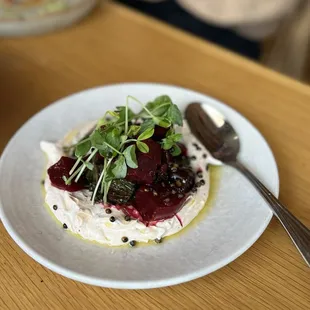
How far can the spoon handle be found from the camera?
521 millimetres

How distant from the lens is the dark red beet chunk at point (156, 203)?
55 cm

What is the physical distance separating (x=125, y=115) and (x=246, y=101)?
0.25 meters

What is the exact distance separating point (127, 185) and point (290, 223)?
0.18 m

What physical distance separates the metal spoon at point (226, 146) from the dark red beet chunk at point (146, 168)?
11cm

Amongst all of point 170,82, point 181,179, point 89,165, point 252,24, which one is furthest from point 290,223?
point 252,24

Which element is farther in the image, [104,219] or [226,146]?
[226,146]

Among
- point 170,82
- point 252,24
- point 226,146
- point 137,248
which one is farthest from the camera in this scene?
point 252,24

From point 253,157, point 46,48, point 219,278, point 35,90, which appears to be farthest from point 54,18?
point 219,278

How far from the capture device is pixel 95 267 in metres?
0.51

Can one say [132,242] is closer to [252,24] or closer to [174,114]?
[174,114]

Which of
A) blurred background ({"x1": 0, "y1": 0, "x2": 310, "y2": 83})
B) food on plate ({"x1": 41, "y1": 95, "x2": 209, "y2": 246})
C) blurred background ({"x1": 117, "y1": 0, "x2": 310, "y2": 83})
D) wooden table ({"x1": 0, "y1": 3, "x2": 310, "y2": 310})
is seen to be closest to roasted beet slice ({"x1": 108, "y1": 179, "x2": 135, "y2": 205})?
food on plate ({"x1": 41, "y1": 95, "x2": 209, "y2": 246})

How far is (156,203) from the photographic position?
1.81 feet

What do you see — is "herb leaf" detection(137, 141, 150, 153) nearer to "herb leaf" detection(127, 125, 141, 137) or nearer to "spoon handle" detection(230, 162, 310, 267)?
"herb leaf" detection(127, 125, 141, 137)

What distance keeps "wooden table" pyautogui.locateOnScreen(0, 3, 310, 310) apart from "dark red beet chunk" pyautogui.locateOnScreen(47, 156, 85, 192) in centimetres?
9
